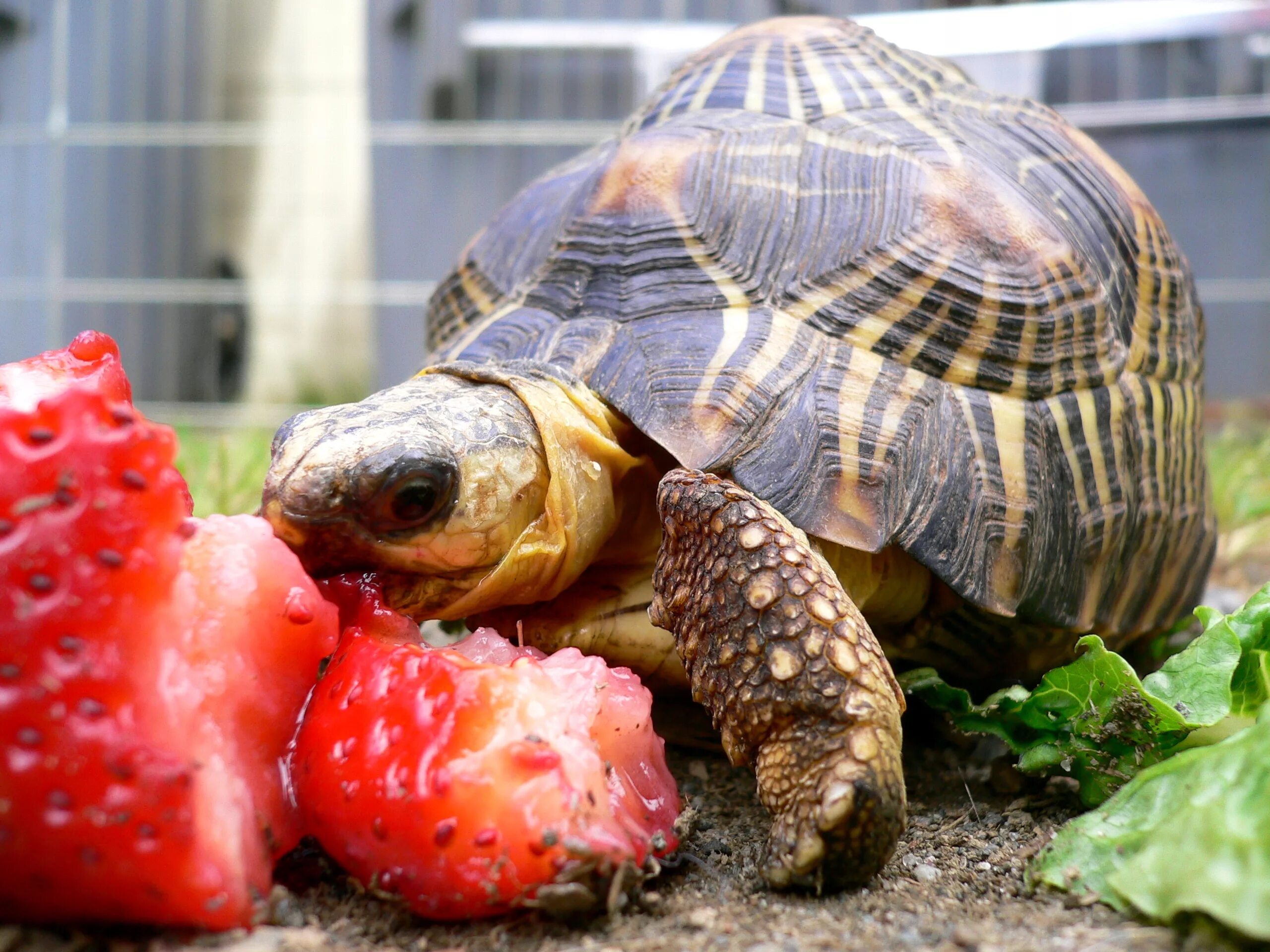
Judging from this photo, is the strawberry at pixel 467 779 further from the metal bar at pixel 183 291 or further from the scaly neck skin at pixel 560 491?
the metal bar at pixel 183 291

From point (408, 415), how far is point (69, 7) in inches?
263

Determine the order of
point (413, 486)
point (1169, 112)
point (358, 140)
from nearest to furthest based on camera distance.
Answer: point (413, 486)
point (1169, 112)
point (358, 140)

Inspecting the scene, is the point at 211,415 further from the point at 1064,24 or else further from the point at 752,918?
the point at 752,918

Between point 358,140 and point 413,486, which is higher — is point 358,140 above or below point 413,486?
above

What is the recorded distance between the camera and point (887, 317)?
1915 mm

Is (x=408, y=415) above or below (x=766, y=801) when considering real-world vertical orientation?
above

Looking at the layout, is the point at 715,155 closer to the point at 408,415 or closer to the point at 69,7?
the point at 408,415

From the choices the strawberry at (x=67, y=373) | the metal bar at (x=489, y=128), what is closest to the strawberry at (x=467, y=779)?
the strawberry at (x=67, y=373)

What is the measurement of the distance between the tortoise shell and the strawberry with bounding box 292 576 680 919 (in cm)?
55

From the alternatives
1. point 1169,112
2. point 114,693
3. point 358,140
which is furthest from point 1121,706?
point 358,140

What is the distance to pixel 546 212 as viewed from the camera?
2.36 meters

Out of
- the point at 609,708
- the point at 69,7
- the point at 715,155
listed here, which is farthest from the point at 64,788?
the point at 69,7

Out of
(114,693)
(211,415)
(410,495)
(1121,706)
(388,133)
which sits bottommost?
(211,415)

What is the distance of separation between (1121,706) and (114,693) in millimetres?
1327
